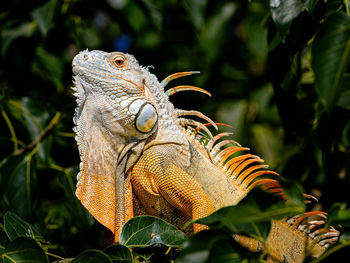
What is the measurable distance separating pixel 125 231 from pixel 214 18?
144 inches

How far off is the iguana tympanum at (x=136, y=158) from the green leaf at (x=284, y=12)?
2.24 feet

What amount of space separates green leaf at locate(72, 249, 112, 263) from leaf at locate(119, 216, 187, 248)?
253mm

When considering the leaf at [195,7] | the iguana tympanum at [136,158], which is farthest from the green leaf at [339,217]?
the leaf at [195,7]

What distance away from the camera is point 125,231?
6.98ft

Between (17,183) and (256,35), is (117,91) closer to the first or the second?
(17,183)

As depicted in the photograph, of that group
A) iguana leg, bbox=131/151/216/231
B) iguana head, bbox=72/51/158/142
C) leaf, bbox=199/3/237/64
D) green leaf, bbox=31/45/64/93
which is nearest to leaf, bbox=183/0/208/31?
iguana head, bbox=72/51/158/142

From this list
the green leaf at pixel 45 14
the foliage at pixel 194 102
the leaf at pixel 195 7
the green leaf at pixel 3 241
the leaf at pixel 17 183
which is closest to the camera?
the foliage at pixel 194 102

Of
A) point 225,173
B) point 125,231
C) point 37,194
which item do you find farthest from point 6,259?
point 37,194

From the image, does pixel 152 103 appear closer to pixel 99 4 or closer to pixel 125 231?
pixel 125 231

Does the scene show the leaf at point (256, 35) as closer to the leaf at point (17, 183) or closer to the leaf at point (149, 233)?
the leaf at point (17, 183)

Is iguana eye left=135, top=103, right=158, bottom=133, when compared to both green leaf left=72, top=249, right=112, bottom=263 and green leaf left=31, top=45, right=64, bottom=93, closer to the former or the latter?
green leaf left=72, top=249, right=112, bottom=263

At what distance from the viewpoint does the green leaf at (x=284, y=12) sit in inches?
99.0

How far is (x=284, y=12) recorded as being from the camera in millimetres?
2529

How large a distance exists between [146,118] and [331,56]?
124 centimetres
